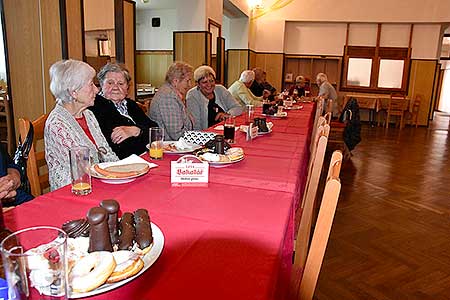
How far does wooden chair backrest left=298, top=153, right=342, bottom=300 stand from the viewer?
1022 mm

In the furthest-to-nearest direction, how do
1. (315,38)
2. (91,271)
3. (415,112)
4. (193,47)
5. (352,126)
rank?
(315,38) → (415,112) → (193,47) → (352,126) → (91,271)

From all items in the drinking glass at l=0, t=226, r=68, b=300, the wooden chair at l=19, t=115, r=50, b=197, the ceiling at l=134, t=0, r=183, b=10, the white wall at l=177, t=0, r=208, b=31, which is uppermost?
the ceiling at l=134, t=0, r=183, b=10

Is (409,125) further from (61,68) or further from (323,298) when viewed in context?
(61,68)

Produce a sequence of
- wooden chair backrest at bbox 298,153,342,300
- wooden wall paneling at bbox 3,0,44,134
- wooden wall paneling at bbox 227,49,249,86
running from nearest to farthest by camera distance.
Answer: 1. wooden chair backrest at bbox 298,153,342,300
2. wooden wall paneling at bbox 3,0,44,134
3. wooden wall paneling at bbox 227,49,249,86

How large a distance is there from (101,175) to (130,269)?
78 cm

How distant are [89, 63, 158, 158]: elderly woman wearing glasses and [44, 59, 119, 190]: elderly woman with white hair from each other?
0.96 feet

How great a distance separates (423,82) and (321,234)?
10.2 meters

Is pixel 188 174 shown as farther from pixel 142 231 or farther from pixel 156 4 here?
pixel 156 4

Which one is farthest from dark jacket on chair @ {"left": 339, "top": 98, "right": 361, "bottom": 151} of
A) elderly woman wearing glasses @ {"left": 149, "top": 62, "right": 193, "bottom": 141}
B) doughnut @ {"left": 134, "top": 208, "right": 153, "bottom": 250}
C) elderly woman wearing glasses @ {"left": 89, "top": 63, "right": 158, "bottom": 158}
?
doughnut @ {"left": 134, "top": 208, "right": 153, "bottom": 250}

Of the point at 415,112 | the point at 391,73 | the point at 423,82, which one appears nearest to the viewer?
the point at 423,82

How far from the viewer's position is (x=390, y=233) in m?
3.01

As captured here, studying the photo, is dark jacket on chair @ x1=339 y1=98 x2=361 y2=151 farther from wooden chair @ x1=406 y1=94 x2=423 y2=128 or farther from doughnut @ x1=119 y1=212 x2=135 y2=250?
wooden chair @ x1=406 y1=94 x2=423 y2=128

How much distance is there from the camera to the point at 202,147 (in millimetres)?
2104

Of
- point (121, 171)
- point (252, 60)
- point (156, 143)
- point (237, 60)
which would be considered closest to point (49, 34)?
point (156, 143)
